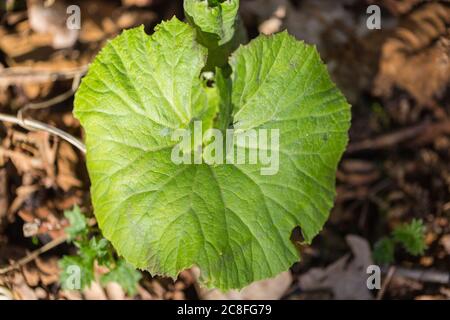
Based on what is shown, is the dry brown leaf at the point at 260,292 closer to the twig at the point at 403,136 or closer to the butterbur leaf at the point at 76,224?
the butterbur leaf at the point at 76,224

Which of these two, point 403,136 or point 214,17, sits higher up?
point 214,17

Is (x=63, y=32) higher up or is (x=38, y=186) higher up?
(x=63, y=32)

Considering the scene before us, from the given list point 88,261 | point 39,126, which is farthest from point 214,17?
point 88,261

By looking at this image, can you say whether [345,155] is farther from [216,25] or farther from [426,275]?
[216,25]

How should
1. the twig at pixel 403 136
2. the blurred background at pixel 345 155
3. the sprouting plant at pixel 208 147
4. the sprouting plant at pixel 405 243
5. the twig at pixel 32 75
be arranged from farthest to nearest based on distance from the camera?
the twig at pixel 403 136, the twig at pixel 32 75, the sprouting plant at pixel 405 243, the blurred background at pixel 345 155, the sprouting plant at pixel 208 147

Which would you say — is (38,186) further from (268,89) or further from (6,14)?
(268,89)

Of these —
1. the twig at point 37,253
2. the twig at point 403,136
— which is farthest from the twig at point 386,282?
the twig at point 37,253
